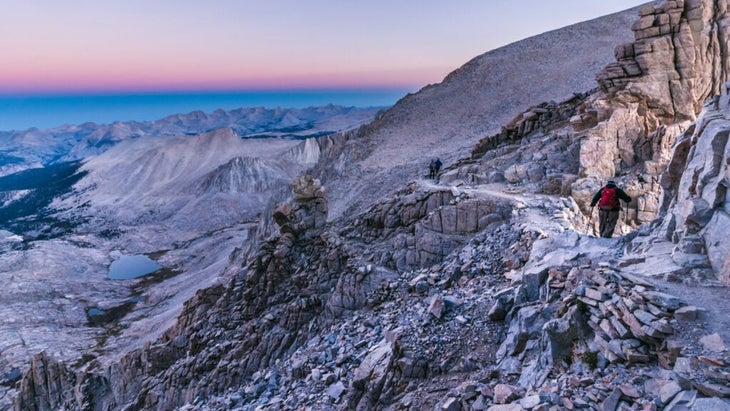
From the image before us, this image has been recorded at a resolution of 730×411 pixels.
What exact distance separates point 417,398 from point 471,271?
5497mm

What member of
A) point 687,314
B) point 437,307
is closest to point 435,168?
point 437,307

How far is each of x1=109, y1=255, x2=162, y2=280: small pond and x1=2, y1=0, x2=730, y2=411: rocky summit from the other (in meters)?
32.1

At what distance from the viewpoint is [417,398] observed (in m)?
9.59

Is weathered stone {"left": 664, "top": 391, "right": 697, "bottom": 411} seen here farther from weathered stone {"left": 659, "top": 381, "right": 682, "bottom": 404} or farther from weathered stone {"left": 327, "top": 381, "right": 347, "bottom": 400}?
weathered stone {"left": 327, "top": 381, "right": 347, "bottom": 400}

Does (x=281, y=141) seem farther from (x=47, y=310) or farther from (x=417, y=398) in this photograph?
(x=417, y=398)

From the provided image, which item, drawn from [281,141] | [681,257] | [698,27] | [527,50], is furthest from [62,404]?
[281,141]

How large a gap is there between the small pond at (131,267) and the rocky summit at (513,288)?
32121 mm

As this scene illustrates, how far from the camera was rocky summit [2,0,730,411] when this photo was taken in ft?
23.5

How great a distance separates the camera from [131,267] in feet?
223

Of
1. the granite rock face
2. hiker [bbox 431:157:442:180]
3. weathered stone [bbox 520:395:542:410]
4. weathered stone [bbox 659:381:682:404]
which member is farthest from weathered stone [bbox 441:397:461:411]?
hiker [bbox 431:157:442:180]

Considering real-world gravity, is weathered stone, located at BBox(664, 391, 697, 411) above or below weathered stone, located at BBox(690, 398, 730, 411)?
below

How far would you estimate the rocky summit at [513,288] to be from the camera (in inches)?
282

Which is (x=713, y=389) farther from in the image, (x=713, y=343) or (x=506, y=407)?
(x=506, y=407)

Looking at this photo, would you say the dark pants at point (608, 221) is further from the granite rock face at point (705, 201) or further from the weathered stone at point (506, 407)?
the weathered stone at point (506, 407)
